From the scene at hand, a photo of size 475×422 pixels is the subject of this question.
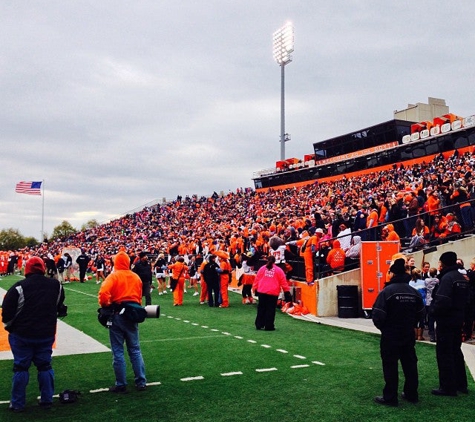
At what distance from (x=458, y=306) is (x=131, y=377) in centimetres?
443

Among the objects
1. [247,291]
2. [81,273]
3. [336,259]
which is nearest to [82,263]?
[81,273]

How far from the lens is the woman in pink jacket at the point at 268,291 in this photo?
11695 millimetres

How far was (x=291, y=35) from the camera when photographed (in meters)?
56.3

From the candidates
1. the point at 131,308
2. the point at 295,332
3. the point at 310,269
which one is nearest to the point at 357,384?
the point at 131,308

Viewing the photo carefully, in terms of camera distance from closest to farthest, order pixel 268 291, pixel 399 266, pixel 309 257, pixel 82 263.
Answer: pixel 399 266, pixel 268 291, pixel 309 257, pixel 82 263

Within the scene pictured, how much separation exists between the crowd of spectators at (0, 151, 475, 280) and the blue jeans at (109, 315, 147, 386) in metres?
8.58

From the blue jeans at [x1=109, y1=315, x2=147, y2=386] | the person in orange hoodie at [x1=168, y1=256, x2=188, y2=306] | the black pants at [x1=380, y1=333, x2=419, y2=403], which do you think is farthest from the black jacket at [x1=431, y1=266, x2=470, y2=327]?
the person in orange hoodie at [x1=168, y1=256, x2=188, y2=306]

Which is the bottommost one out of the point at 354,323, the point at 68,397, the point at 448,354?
the point at 354,323

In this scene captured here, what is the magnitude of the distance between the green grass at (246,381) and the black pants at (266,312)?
319 mm

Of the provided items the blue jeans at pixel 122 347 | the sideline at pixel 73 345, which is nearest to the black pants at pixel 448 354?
the blue jeans at pixel 122 347

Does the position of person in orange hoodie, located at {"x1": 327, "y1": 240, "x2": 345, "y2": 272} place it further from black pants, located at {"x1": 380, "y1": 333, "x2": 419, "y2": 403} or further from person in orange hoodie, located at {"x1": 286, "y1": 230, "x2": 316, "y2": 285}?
black pants, located at {"x1": 380, "y1": 333, "x2": 419, "y2": 403}

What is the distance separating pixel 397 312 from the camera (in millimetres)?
5824

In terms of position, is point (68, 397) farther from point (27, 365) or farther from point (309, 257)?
point (309, 257)

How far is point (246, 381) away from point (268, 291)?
4.70m
